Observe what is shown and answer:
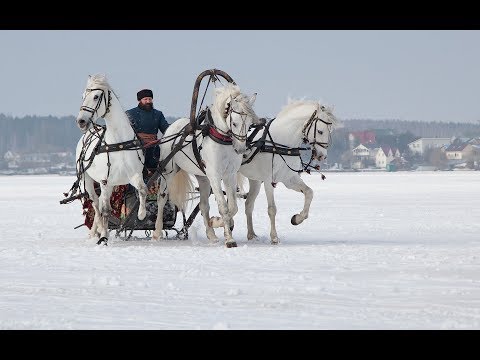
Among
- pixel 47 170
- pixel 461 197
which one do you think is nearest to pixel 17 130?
Result: pixel 47 170

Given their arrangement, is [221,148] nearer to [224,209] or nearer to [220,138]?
[220,138]

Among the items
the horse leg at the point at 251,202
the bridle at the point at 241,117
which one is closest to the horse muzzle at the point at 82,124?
the bridle at the point at 241,117

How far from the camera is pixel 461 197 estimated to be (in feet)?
107

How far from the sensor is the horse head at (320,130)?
15367 mm

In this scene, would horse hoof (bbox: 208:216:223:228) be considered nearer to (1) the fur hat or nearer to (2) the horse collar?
(2) the horse collar

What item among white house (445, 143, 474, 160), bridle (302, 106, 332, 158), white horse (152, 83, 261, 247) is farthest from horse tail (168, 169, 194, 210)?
white house (445, 143, 474, 160)

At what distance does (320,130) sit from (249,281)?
5139 millimetres

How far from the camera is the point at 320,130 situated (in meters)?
15.4

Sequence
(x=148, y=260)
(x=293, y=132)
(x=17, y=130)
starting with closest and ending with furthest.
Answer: (x=148, y=260) → (x=293, y=132) → (x=17, y=130)

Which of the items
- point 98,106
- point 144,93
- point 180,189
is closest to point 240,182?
point 180,189

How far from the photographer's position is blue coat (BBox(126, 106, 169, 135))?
15727 mm

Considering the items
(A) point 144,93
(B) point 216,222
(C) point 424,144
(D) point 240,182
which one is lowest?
(B) point 216,222

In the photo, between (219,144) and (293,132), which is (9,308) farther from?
(293,132)
